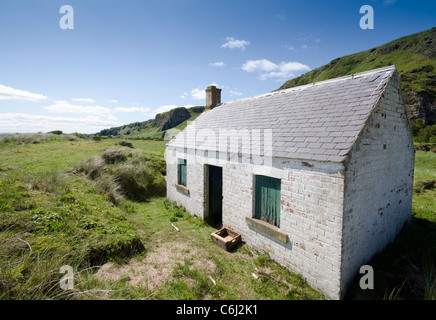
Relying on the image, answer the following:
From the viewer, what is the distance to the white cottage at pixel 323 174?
4316 mm

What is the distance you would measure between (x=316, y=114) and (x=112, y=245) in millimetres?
6949

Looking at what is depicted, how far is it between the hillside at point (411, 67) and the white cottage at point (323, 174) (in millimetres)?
54750

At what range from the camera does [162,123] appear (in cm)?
13075

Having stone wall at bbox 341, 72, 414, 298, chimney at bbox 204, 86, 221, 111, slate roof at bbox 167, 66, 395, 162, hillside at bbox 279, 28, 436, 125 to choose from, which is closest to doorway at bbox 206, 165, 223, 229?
slate roof at bbox 167, 66, 395, 162

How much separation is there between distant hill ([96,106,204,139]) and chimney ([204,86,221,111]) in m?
111

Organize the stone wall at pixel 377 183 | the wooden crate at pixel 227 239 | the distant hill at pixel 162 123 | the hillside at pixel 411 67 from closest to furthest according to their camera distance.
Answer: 1. the stone wall at pixel 377 183
2. the wooden crate at pixel 227 239
3. the hillside at pixel 411 67
4. the distant hill at pixel 162 123

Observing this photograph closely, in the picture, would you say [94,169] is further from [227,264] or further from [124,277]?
[227,264]

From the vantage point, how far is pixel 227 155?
7.02m

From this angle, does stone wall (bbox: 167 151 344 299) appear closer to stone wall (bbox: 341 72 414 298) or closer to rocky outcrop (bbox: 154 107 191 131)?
stone wall (bbox: 341 72 414 298)

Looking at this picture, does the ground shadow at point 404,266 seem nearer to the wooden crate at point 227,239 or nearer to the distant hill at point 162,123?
the wooden crate at point 227,239

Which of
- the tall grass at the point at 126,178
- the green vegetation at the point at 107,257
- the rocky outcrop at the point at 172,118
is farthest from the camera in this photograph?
the rocky outcrop at the point at 172,118

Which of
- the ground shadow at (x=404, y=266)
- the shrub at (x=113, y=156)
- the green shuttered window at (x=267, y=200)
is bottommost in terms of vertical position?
the ground shadow at (x=404, y=266)

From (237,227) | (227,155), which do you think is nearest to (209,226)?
(237,227)

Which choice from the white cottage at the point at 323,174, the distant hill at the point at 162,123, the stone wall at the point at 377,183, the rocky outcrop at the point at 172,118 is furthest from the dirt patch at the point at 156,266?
the rocky outcrop at the point at 172,118
